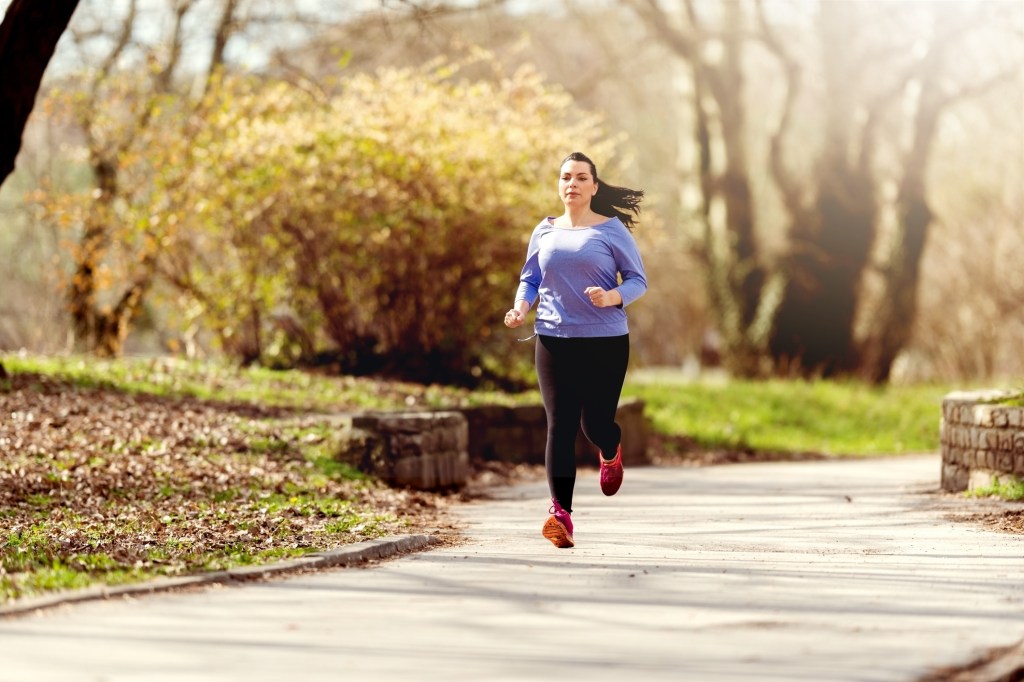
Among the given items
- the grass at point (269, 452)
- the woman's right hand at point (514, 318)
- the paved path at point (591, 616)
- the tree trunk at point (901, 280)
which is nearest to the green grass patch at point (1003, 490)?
the grass at point (269, 452)

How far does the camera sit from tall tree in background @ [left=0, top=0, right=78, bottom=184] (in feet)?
44.3

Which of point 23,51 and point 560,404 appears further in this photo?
point 23,51

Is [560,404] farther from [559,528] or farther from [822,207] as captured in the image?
[822,207]

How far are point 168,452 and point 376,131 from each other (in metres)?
7.27

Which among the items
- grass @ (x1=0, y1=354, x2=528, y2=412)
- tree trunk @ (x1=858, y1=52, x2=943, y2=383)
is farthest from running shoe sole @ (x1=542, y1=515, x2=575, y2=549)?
tree trunk @ (x1=858, y1=52, x2=943, y2=383)

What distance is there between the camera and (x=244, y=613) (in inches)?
231

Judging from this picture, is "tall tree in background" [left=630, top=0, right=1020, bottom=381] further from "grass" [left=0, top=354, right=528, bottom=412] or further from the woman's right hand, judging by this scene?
the woman's right hand

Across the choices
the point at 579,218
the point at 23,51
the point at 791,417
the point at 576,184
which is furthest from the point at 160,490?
the point at 791,417

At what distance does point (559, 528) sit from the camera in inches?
310

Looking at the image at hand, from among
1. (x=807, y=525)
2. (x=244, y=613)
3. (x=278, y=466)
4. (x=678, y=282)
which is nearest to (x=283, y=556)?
(x=244, y=613)

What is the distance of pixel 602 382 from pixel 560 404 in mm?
259

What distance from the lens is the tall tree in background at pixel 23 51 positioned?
44.3 feet

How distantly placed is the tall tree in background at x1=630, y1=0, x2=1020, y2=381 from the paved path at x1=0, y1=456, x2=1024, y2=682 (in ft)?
59.0

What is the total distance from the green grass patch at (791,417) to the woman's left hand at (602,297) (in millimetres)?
10277
